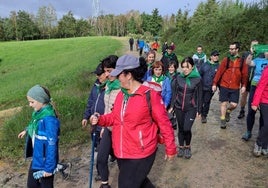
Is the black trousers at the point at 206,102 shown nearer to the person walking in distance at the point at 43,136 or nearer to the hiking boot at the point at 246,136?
the hiking boot at the point at 246,136

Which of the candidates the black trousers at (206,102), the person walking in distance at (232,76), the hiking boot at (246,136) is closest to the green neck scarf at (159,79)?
the person walking in distance at (232,76)

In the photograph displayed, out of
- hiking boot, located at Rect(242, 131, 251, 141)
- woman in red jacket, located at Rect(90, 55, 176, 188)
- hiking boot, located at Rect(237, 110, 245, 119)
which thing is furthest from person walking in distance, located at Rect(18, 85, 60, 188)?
hiking boot, located at Rect(237, 110, 245, 119)

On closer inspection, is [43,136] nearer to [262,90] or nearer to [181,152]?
[181,152]

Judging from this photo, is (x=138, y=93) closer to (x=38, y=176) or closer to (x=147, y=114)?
(x=147, y=114)

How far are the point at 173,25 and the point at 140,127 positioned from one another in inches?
2355

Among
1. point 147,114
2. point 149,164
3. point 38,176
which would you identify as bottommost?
point 38,176

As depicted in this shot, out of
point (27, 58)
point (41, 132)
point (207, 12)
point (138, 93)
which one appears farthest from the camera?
point (27, 58)

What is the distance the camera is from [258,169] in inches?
216

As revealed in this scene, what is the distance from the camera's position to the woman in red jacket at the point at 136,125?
10.4ft

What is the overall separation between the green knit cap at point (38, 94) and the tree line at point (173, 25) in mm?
20586

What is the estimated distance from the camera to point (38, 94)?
11.6 feet

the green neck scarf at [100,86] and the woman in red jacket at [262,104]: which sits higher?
the green neck scarf at [100,86]

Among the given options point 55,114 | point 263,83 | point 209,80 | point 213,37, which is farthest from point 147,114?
point 213,37

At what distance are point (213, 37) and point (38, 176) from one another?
2517cm
